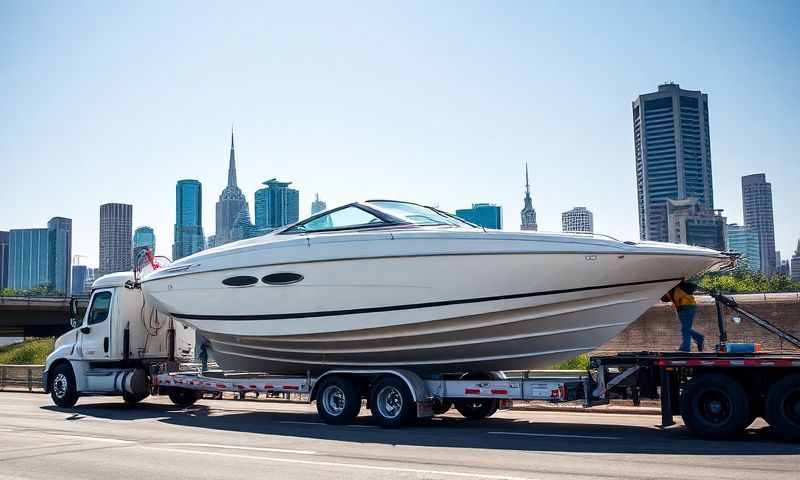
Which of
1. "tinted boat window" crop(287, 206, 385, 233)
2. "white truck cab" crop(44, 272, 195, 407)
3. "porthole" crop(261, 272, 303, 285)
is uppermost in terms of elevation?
"tinted boat window" crop(287, 206, 385, 233)

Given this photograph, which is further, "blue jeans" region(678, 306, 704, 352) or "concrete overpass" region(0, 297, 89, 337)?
"concrete overpass" region(0, 297, 89, 337)

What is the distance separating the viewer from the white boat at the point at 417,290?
11.5 m

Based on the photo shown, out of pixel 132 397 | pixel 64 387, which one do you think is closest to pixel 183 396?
pixel 132 397

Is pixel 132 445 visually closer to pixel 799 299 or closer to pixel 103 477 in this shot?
pixel 103 477

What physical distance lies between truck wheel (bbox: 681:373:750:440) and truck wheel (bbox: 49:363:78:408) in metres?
13.1

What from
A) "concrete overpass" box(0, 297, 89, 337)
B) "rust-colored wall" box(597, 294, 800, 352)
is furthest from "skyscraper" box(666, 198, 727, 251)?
"rust-colored wall" box(597, 294, 800, 352)

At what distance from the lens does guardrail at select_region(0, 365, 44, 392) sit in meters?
25.2

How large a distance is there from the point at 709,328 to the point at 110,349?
1800 cm

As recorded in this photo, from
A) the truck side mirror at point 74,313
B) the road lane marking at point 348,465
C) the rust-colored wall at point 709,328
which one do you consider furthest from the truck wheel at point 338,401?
the rust-colored wall at point 709,328

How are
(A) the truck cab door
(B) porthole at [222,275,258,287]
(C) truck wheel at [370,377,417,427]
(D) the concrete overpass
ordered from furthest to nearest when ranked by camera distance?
(D) the concrete overpass
(A) the truck cab door
(B) porthole at [222,275,258,287]
(C) truck wheel at [370,377,417,427]

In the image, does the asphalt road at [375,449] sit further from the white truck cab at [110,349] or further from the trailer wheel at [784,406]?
the white truck cab at [110,349]

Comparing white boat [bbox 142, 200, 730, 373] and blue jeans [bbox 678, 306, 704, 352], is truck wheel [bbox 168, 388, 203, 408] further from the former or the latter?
blue jeans [bbox 678, 306, 704, 352]

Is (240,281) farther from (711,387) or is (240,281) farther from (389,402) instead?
(711,387)

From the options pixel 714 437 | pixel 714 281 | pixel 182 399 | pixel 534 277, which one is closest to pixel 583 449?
pixel 714 437
